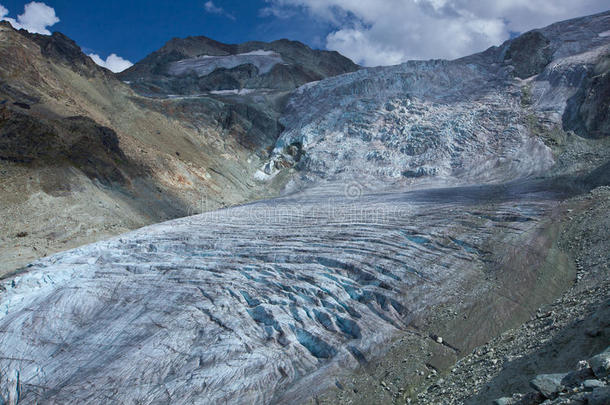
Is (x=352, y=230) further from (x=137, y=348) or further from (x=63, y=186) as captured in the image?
(x=63, y=186)

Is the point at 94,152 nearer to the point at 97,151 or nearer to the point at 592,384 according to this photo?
the point at 97,151

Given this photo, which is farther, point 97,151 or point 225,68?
point 225,68

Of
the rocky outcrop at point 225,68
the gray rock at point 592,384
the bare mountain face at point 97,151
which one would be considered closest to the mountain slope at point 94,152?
the bare mountain face at point 97,151

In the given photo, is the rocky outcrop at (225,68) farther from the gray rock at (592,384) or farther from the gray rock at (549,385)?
the gray rock at (592,384)

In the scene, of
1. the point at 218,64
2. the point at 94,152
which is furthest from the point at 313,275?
the point at 218,64

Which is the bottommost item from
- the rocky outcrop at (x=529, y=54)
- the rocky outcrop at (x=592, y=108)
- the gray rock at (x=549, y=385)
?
the gray rock at (x=549, y=385)
